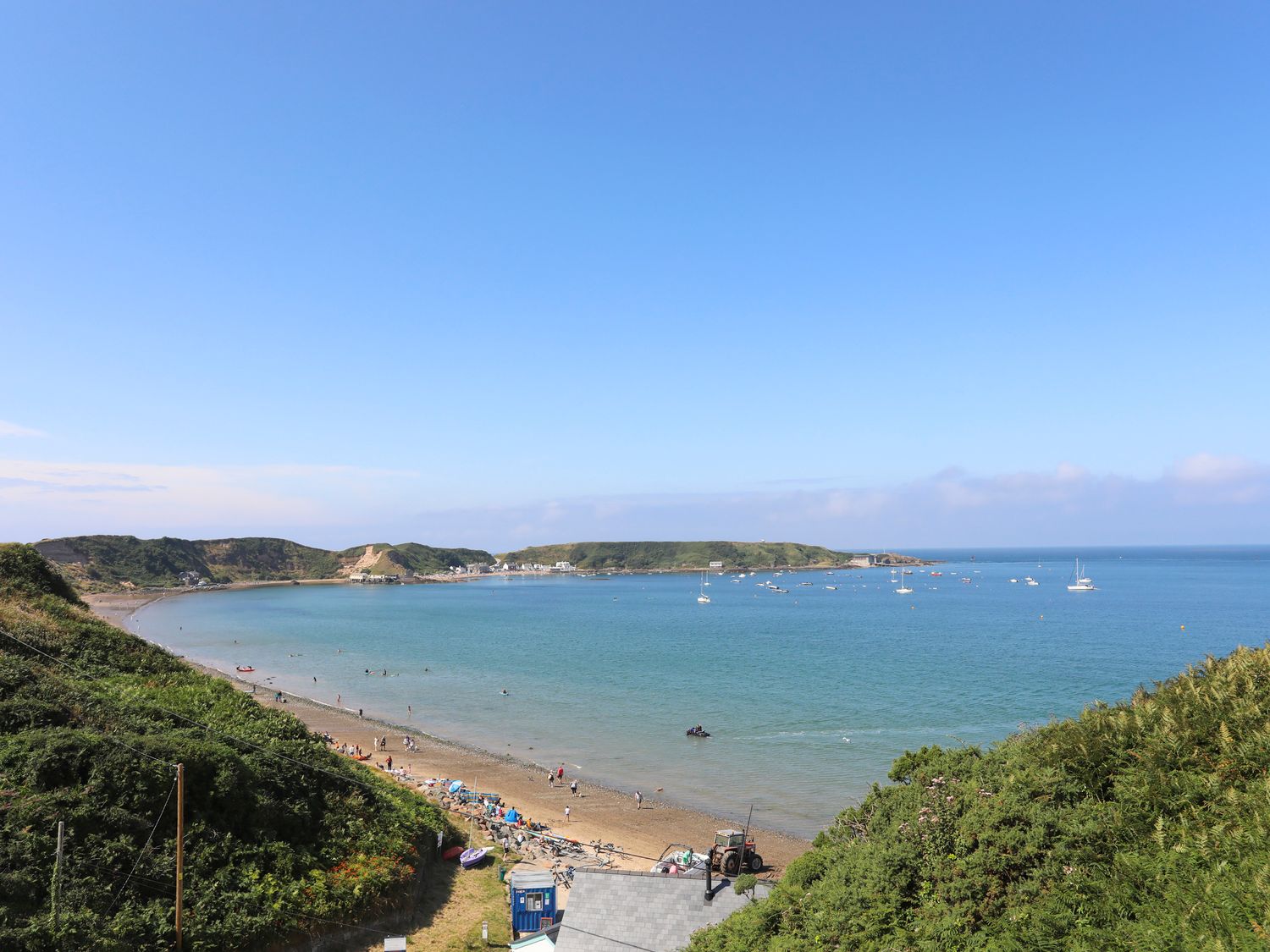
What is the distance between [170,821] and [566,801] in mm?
18753

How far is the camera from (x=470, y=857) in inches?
955

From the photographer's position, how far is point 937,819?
517 inches

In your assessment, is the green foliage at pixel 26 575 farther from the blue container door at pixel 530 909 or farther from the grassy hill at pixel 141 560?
the grassy hill at pixel 141 560

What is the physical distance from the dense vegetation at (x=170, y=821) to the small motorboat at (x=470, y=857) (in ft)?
4.17

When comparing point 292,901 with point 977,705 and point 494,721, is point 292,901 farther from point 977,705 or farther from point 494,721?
point 977,705

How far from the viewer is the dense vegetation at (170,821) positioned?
49.6 feet

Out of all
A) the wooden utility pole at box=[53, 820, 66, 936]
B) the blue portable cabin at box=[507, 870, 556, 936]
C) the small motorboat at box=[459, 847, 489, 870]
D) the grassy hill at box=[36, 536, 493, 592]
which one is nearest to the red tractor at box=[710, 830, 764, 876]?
the blue portable cabin at box=[507, 870, 556, 936]

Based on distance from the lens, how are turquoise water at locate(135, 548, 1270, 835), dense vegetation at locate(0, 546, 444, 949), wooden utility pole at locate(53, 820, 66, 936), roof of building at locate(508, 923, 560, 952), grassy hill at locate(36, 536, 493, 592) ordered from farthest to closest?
grassy hill at locate(36, 536, 493, 592) < turquoise water at locate(135, 548, 1270, 835) < roof of building at locate(508, 923, 560, 952) < dense vegetation at locate(0, 546, 444, 949) < wooden utility pole at locate(53, 820, 66, 936)

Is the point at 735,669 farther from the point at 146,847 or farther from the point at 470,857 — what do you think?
the point at 146,847

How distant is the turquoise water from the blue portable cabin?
13.2m

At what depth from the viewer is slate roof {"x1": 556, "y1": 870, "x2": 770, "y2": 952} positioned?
16125 mm

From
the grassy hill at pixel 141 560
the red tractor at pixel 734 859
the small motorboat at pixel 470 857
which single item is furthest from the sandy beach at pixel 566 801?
the grassy hill at pixel 141 560

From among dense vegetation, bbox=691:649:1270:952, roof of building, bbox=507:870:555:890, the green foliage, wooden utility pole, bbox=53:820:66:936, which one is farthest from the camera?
the green foliage

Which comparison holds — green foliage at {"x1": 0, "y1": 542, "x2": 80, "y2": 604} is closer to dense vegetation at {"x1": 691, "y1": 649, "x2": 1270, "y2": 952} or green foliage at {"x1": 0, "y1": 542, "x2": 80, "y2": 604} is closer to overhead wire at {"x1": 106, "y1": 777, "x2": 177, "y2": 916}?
overhead wire at {"x1": 106, "y1": 777, "x2": 177, "y2": 916}
